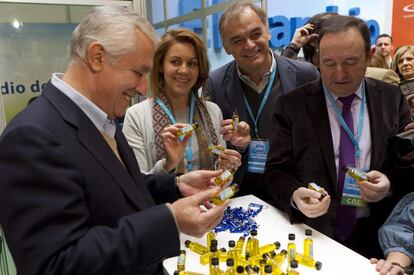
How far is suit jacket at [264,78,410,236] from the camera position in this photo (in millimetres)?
1792

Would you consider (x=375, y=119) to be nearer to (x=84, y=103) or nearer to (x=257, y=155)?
(x=257, y=155)

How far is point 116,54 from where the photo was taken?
1.08 m

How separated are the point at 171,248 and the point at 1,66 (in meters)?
3.71

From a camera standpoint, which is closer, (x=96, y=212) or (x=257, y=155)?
(x=96, y=212)

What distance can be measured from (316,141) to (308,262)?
607 mm

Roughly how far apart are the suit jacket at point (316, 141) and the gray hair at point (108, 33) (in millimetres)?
1074

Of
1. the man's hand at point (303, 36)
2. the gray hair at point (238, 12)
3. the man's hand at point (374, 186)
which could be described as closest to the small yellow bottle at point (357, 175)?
the man's hand at point (374, 186)

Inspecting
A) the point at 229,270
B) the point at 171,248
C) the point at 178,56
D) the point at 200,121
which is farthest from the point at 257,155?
the point at 171,248

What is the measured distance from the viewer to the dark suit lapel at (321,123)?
5.85 ft

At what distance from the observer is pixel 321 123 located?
1.82 meters

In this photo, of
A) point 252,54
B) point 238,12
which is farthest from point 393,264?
point 238,12

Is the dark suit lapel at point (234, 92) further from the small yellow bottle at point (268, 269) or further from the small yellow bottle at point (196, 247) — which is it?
the small yellow bottle at point (268, 269)

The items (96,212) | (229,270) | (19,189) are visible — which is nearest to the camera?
(19,189)

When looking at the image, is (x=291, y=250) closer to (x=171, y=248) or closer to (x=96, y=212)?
(x=171, y=248)
